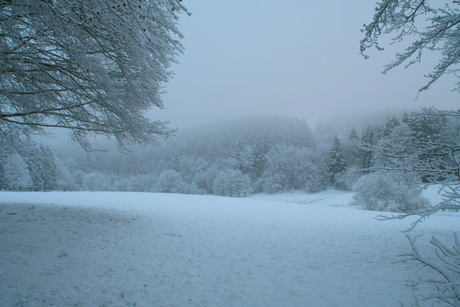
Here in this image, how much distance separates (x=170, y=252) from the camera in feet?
16.6

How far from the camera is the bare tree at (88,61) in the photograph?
2582mm

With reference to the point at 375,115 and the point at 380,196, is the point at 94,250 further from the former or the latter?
the point at 375,115

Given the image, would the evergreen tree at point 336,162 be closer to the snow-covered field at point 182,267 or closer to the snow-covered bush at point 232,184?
the snow-covered bush at point 232,184

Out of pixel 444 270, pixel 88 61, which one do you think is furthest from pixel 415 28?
pixel 88 61

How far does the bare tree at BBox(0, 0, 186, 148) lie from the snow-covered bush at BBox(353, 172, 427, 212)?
16.0 metres

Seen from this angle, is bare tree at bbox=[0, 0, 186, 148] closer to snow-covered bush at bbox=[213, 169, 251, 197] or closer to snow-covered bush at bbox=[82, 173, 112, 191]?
snow-covered bush at bbox=[213, 169, 251, 197]

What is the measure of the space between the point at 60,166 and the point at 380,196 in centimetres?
4967

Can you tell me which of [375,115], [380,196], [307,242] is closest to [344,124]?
[375,115]

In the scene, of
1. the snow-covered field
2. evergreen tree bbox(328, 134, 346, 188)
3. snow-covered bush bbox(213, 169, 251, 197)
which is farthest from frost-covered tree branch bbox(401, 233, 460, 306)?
snow-covered bush bbox(213, 169, 251, 197)

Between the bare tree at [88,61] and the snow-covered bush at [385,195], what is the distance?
1598 cm

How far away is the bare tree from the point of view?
2582 millimetres

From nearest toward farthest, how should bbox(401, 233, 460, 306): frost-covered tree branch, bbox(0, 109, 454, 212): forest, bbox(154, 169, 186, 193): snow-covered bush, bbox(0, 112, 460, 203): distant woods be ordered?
bbox(401, 233, 460, 306): frost-covered tree branch, bbox(0, 109, 454, 212): forest, bbox(0, 112, 460, 203): distant woods, bbox(154, 169, 186, 193): snow-covered bush

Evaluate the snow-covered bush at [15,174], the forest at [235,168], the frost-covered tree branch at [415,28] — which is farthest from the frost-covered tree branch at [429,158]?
the snow-covered bush at [15,174]

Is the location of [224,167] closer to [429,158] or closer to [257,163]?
[257,163]
